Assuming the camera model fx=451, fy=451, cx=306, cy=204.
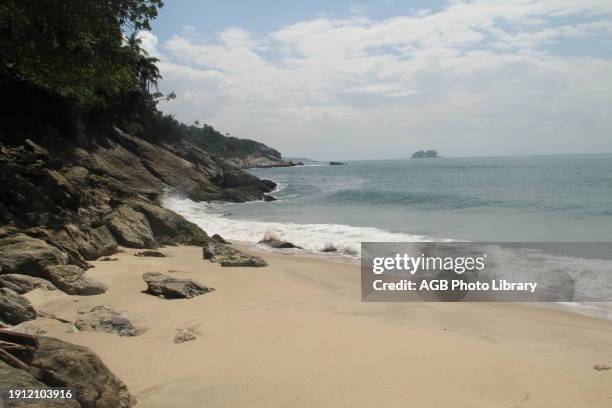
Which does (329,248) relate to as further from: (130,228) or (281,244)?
(130,228)

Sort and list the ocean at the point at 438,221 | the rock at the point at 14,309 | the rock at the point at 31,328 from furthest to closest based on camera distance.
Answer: the ocean at the point at 438,221, the rock at the point at 14,309, the rock at the point at 31,328

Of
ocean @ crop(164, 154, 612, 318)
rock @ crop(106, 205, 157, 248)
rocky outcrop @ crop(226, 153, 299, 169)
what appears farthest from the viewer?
rocky outcrop @ crop(226, 153, 299, 169)

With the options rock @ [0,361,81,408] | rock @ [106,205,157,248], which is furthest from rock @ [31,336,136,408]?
rock @ [106,205,157,248]

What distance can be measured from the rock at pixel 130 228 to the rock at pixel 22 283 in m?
4.67

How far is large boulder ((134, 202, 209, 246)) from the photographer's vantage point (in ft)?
44.8

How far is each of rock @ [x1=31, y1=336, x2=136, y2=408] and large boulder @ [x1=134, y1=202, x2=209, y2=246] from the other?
9749mm

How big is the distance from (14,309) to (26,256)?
2202 mm

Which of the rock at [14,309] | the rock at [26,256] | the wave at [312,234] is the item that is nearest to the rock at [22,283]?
the rock at [26,256]

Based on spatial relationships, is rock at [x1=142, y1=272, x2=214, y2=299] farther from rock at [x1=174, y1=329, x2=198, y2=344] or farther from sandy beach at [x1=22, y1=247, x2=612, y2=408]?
rock at [x1=174, y1=329, x2=198, y2=344]

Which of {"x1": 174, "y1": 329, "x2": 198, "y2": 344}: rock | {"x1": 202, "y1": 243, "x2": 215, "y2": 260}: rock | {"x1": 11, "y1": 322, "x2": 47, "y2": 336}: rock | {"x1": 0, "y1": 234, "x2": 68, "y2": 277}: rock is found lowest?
{"x1": 174, "y1": 329, "x2": 198, "y2": 344}: rock

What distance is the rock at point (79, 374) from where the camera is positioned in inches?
142

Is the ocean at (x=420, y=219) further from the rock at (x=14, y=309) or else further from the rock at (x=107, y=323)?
the rock at (x=14, y=309)

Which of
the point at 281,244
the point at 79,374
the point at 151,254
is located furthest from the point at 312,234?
the point at 79,374

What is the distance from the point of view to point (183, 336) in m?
5.74
